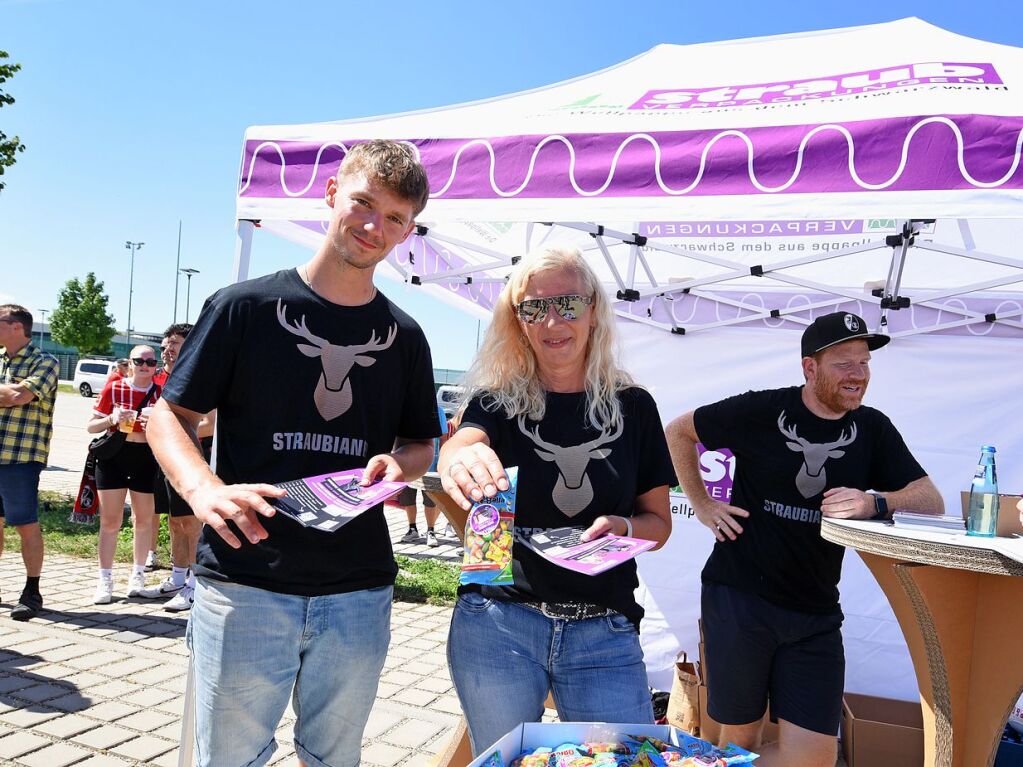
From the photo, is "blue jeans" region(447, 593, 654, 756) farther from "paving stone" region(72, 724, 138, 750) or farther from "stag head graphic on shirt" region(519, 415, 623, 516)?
"paving stone" region(72, 724, 138, 750)

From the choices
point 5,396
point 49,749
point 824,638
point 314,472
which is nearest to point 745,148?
point 824,638

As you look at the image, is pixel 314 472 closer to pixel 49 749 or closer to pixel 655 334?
pixel 49 749

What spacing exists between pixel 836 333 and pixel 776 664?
1.24m

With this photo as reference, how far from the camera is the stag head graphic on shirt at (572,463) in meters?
1.88

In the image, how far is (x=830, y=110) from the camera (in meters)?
2.90

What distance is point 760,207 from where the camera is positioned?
113 inches

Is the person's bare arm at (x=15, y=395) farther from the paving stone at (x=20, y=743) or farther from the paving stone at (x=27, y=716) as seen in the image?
the paving stone at (x=20, y=743)

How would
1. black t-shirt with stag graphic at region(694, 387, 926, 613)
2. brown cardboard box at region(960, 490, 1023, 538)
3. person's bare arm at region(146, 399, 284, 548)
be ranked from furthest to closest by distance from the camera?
black t-shirt with stag graphic at region(694, 387, 926, 613)
brown cardboard box at region(960, 490, 1023, 538)
person's bare arm at region(146, 399, 284, 548)

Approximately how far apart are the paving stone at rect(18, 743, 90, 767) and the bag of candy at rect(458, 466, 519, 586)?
263 cm

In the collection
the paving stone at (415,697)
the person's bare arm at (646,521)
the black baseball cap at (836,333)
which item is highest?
the black baseball cap at (836,333)

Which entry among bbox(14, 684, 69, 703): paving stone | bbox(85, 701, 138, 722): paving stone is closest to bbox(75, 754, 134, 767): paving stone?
bbox(85, 701, 138, 722): paving stone

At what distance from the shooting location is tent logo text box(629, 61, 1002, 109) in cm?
326

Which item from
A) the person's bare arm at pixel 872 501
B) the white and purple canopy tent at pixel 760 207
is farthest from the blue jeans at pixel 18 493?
the person's bare arm at pixel 872 501

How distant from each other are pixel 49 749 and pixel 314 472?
2.54 metres
